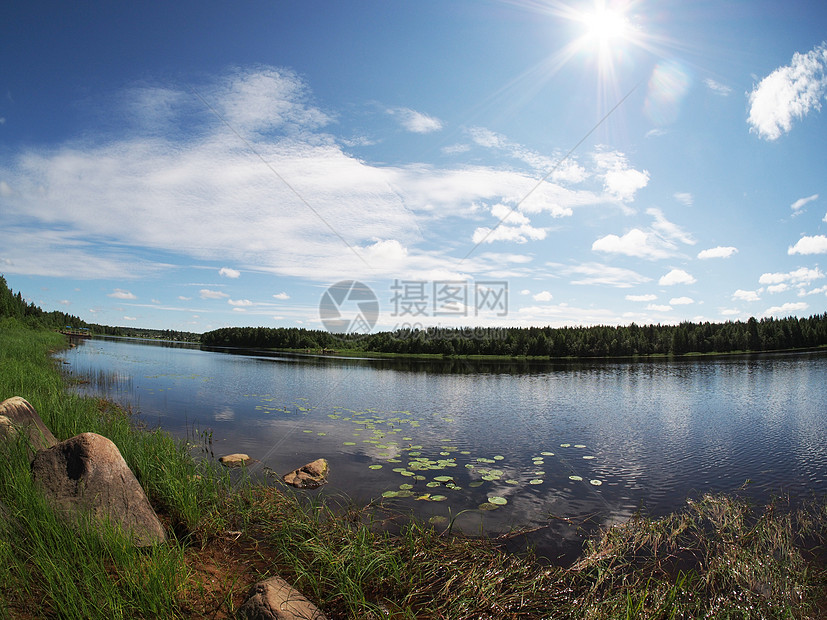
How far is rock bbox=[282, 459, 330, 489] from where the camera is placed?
1036 cm

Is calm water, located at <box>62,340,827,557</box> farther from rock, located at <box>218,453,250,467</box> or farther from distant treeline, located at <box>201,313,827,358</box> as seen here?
distant treeline, located at <box>201,313,827,358</box>

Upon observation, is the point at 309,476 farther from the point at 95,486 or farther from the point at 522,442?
the point at 522,442

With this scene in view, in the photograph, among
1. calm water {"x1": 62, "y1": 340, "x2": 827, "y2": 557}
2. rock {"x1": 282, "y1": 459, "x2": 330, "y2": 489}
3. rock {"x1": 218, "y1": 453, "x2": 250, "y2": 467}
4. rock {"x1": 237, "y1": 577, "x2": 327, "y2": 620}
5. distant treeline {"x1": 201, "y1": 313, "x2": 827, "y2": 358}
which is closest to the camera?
rock {"x1": 237, "y1": 577, "x2": 327, "y2": 620}

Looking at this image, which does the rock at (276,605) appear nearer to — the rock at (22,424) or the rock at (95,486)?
the rock at (95,486)

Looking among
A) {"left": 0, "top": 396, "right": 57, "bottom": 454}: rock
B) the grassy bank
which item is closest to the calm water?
the grassy bank

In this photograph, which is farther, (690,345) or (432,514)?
(690,345)

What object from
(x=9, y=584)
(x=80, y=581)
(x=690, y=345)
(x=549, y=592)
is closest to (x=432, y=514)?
(x=549, y=592)

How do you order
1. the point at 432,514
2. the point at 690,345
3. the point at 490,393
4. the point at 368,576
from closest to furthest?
the point at 368,576
the point at 432,514
the point at 490,393
the point at 690,345

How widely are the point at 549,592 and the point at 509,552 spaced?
1.38 m

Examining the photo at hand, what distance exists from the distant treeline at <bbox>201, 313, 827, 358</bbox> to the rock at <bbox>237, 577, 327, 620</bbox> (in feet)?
357

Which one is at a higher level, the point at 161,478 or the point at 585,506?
the point at 161,478

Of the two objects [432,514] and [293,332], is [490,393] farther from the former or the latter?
[293,332]

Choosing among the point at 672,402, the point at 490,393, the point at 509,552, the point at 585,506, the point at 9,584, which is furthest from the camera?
the point at 490,393

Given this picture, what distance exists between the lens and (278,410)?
69.5ft
